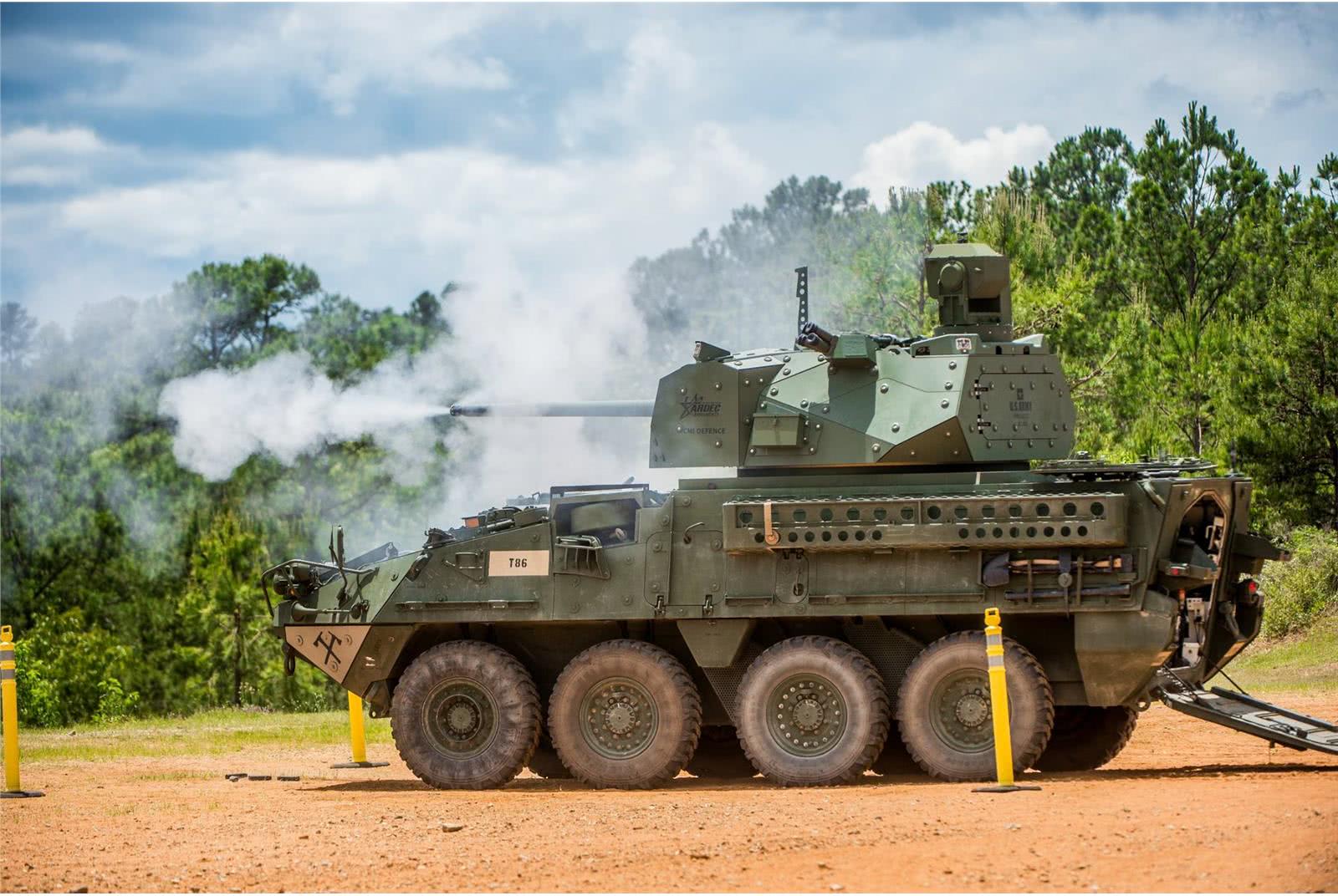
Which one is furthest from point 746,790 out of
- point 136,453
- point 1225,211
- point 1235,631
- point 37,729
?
point 136,453

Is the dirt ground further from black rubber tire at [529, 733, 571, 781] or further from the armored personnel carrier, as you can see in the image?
black rubber tire at [529, 733, 571, 781]

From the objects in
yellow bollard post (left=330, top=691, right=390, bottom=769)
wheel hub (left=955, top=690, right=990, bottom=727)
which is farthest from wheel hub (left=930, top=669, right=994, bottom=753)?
yellow bollard post (left=330, top=691, right=390, bottom=769)

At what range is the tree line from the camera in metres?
31.2

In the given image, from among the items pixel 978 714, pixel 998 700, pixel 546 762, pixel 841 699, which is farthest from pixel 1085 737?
pixel 546 762

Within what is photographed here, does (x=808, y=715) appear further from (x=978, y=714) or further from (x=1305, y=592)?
(x=1305, y=592)

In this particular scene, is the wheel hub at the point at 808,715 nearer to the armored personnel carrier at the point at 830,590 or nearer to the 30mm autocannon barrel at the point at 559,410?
the armored personnel carrier at the point at 830,590

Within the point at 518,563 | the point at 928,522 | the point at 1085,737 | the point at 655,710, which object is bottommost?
the point at 1085,737

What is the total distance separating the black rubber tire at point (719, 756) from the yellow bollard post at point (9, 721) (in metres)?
5.88

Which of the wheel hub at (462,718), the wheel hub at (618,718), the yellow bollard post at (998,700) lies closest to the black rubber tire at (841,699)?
the wheel hub at (618,718)

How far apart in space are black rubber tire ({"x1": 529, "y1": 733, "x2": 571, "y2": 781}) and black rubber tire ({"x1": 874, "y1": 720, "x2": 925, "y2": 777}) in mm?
2939

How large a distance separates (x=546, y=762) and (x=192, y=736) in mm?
7330

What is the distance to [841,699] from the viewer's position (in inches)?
Answer: 577

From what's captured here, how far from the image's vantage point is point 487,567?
1576 cm

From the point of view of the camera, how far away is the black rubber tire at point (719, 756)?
16922 millimetres
